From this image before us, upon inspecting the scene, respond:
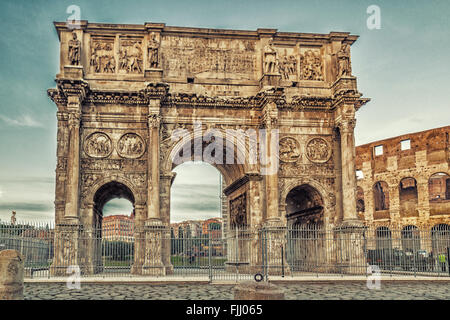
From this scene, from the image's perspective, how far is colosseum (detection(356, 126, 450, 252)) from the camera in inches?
1169

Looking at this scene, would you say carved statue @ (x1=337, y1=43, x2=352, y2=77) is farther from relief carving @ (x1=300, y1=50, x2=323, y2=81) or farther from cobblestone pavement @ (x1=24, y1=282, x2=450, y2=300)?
cobblestone pavement @ (x1=24, y1=282, x2=450, y2=300)

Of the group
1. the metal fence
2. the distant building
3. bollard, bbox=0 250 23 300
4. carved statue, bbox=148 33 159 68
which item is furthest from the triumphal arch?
bollard, bbox=0 250 23 300

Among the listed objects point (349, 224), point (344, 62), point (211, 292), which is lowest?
point (211, 292)

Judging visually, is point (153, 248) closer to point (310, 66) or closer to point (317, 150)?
point (317, 150)

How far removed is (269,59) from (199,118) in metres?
3.70

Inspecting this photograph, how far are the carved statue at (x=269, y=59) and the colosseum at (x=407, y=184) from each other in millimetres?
12963

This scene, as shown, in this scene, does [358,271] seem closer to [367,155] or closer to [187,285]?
[187,285]

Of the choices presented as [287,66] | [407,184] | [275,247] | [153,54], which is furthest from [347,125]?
[407,184]

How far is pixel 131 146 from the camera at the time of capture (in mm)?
18672

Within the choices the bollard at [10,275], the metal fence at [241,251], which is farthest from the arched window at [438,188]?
the bollard at [10,275]

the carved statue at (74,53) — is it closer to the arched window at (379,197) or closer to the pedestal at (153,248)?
the pedestal at (153,248)
